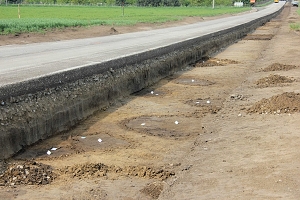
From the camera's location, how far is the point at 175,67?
17344 millimetres

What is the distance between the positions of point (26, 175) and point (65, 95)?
3.03 meters

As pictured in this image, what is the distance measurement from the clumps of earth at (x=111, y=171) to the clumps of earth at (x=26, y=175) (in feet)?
0.96

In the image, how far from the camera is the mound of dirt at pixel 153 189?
5908mm

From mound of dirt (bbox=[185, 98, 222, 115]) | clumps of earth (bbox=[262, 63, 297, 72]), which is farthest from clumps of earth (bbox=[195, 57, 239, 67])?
mound of dirt (bbox=[185, 98, 222, 115])

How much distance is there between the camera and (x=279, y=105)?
9.84 meters

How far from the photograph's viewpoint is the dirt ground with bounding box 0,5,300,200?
19.1 feet

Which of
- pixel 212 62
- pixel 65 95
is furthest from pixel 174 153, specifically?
pixel 212 62

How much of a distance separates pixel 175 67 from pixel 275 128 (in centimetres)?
923

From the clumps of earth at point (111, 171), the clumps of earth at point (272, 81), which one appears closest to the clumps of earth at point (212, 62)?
the clumps of earth at point (272, 81)

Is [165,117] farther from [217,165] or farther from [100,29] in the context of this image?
[100,29]

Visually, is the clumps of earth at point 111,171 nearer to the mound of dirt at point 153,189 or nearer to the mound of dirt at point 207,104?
the mound of dirt at point 153,189

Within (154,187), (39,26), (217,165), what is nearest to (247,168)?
(217,165)

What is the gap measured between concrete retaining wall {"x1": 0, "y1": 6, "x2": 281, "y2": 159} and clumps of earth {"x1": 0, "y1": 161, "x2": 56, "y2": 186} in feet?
2.11

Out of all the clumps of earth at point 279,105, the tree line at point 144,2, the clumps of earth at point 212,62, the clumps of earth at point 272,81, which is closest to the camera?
the clumps of earth at point 279,105
